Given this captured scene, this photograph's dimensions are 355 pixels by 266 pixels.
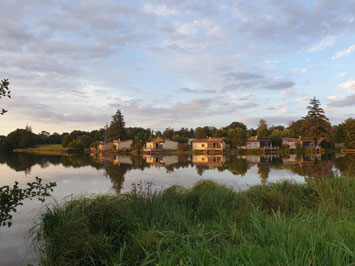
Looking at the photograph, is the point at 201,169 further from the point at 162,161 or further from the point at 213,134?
the point at 213,134

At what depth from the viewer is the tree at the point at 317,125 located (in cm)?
4753

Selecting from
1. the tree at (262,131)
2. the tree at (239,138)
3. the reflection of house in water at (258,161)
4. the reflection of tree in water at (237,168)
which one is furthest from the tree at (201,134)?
the reflection of tree in water at (237,168)

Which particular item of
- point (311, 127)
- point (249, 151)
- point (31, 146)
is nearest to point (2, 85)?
point (249, 151)

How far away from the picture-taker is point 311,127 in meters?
47.8

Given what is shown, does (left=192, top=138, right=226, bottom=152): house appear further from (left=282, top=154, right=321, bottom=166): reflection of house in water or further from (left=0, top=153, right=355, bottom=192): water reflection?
(left=0, top=153, right=355, bottom=192): water reflection

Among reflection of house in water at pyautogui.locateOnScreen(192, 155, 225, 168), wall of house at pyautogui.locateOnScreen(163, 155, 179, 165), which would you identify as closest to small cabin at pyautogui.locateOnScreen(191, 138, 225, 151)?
wall of house at pyautogui.locateOnScreen(163, 155, 179, 165)

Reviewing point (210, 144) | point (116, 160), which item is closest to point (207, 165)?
point (116, 160)

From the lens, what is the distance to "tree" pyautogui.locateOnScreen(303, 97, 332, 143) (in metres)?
47.5

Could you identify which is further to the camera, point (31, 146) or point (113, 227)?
point (31, 146)

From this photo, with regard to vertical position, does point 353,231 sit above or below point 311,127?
below

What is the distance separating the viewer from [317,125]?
4741 cm

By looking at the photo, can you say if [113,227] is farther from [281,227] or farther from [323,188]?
[323,188]

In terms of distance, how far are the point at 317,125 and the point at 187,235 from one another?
50947 millimetres

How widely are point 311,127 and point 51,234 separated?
5140 centimetres
